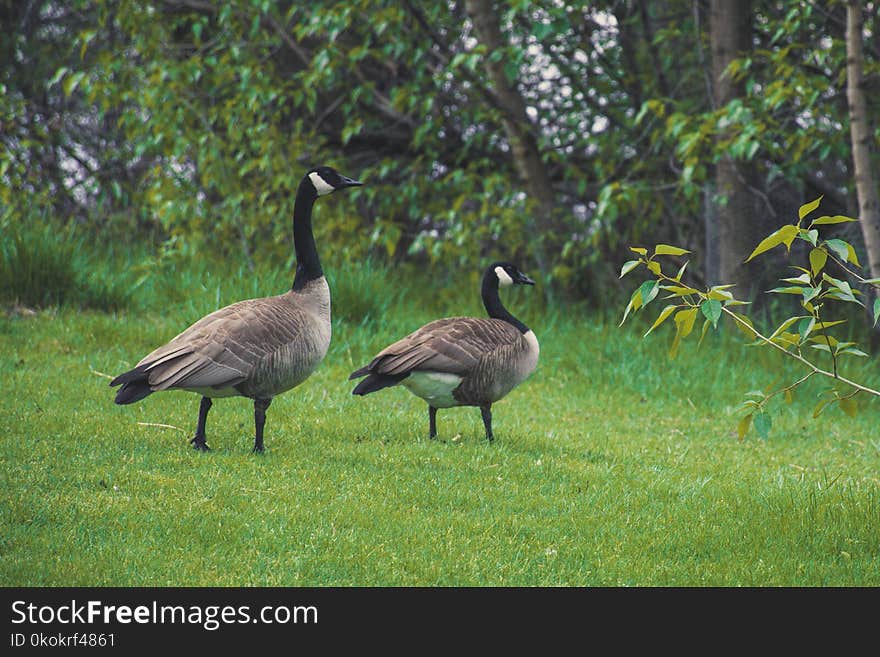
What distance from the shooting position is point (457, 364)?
687 centimetres

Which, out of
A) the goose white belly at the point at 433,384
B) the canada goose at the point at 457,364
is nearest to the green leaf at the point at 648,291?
the canada goose at the point at 457,364

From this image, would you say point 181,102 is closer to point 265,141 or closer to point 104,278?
point 265,141

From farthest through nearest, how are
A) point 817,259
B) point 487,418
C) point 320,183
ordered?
point 487,418 < point 320,183 < point 817,259

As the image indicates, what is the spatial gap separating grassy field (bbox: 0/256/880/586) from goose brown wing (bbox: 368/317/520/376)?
Answer: 2.07ft

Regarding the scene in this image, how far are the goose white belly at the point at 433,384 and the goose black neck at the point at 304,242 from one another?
3.33ft

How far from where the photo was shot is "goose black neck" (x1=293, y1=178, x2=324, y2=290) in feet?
23.0

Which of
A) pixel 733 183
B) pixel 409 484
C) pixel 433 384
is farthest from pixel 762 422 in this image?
pixel 733 183

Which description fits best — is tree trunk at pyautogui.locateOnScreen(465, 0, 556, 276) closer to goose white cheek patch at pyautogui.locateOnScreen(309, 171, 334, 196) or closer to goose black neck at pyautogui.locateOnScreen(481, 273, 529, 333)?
goose black neck at pyautogui.locateOnScreen(481, 273, 529, 333)

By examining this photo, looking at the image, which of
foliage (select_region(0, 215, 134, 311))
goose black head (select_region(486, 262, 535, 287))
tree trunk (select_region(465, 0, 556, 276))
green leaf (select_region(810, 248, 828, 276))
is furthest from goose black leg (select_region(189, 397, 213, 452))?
tree trunk (select_region(465, 0, 556, 276))

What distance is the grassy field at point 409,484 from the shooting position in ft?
16.0

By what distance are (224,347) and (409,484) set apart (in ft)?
4.69

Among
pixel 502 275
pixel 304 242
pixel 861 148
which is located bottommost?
pixel 502 275

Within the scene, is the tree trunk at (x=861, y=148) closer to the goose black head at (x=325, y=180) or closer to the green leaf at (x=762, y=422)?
the green leaf at (x=762, y=422)

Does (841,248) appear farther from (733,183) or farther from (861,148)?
(733,183)
